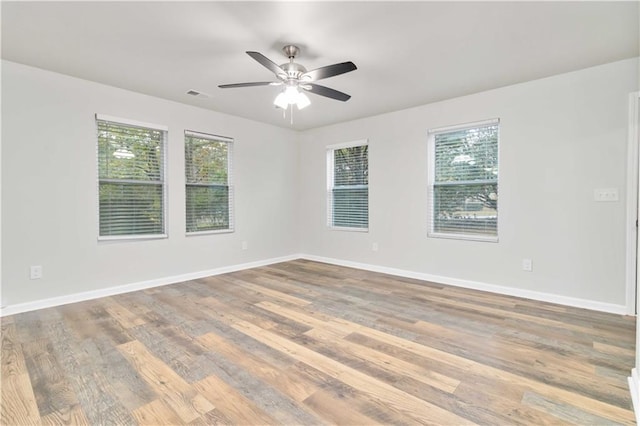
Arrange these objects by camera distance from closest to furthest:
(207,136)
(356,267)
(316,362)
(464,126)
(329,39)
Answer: (316,362) < (329,39) < (464,126) < (207,136) < (356,267)

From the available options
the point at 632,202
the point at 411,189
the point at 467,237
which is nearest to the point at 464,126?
the point at 411,189

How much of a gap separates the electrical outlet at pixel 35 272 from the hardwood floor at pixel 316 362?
1.28 feet

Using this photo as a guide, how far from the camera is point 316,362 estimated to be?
2.16 metres

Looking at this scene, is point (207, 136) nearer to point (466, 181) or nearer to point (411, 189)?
point (411, 189)

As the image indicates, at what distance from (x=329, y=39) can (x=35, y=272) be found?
147 inches

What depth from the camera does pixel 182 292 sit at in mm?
3805

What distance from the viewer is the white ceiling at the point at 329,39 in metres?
2.19

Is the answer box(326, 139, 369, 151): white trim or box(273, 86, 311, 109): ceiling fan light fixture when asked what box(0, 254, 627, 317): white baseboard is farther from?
box(273, 86, 311, 109): ceiling fan light fixture

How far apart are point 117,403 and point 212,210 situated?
3.27 meters

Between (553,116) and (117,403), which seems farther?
(553,116)

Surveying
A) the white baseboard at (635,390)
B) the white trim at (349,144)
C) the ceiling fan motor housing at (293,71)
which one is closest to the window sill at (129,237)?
the ceiling fan motor housing at (293,71)

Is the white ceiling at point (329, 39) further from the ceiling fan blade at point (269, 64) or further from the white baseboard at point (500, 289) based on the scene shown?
the white baseboard at point (500, 289)

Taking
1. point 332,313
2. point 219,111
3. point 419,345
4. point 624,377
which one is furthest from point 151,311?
point 624,377

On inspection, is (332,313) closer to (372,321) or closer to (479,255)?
(372,321)
